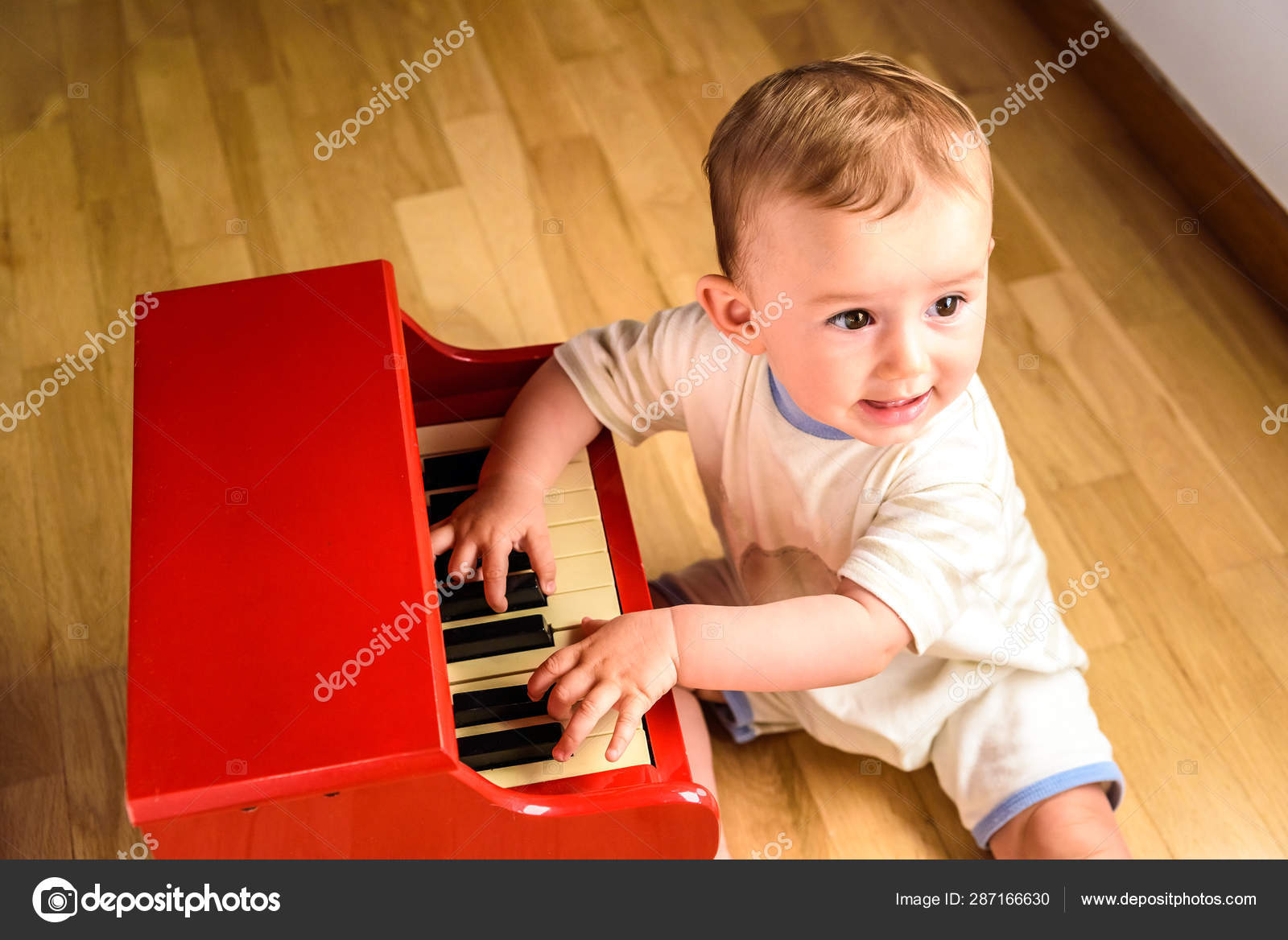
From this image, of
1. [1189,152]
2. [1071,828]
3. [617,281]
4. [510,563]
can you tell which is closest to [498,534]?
[510,563]

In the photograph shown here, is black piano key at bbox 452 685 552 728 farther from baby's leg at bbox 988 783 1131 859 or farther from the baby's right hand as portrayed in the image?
baby's leg at bbox 988 783 1131 859

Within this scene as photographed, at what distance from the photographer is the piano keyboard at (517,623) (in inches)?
37.2

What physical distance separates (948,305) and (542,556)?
0.41 meters

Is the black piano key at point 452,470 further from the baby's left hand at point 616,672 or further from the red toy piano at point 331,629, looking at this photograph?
the baby's left hand at point 616,672

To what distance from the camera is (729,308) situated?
3.33ft

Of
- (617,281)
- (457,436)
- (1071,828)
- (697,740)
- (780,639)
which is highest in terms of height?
(617,281)

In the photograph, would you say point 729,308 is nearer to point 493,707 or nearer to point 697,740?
point 493,707

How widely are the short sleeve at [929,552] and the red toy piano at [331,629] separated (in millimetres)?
205

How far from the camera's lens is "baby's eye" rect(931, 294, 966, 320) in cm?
92

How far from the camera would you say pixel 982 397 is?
3.64 ft

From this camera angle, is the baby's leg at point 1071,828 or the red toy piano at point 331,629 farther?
the baby's leg at point 1071,828

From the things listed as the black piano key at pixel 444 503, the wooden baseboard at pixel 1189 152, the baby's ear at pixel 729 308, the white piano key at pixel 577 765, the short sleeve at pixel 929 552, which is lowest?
the white piano key at pixel 577 765

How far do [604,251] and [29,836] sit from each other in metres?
1.15
